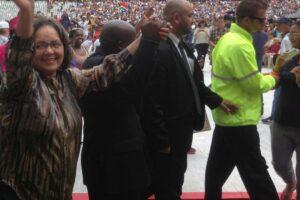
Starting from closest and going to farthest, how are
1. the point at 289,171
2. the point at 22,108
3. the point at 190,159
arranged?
the point at 22,108
the point at 289,171
the point at 190,159

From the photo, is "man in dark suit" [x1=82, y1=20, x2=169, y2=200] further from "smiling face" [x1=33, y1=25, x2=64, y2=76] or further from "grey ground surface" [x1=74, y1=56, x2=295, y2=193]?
"grey ground surface" [x1=74, y1=56, x2=295, y2=193]

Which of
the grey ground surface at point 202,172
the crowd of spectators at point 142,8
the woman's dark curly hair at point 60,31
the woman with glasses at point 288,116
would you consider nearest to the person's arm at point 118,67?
the woman's dark curly hair at point 60,31

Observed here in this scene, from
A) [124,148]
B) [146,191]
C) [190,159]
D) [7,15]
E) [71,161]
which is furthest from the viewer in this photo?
[7,15]

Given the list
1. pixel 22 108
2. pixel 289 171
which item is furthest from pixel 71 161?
pixel 289 171

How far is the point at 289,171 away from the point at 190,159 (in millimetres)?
2011

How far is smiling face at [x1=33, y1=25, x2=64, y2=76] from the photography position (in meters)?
2.34

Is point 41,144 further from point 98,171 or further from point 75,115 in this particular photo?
point 98,171

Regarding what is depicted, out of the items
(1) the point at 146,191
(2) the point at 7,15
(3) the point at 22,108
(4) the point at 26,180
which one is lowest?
(2) the point at 7,15

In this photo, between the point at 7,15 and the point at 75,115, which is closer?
the point at 75,115

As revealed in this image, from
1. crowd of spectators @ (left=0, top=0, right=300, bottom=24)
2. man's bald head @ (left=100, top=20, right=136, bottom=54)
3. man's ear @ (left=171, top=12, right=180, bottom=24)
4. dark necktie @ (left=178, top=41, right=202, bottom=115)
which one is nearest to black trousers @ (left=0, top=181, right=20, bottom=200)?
man's bald head @ (left=100, top=20, right=136, bottom=54)

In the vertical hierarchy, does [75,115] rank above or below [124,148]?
above

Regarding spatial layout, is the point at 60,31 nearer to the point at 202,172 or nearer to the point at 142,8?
the point at 202,172

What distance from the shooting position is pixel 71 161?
2.35 metres

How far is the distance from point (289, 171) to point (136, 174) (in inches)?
64.7
